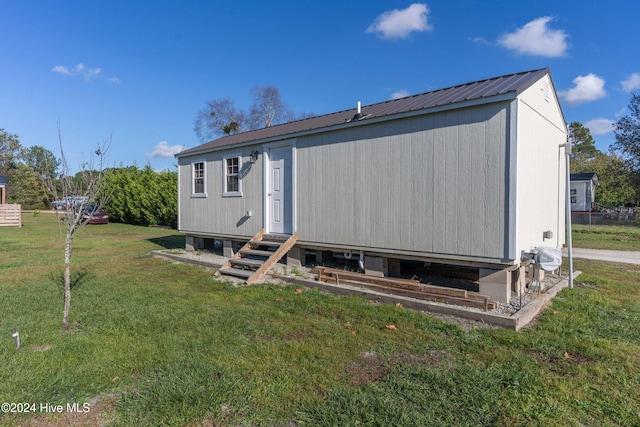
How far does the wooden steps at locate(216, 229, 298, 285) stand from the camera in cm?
681

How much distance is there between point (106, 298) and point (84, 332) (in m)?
1.58

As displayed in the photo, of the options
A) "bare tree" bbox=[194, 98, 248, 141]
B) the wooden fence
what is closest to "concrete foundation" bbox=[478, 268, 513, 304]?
the wooden fence

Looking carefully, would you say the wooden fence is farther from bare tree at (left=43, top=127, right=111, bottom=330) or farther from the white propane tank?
the white propane tank

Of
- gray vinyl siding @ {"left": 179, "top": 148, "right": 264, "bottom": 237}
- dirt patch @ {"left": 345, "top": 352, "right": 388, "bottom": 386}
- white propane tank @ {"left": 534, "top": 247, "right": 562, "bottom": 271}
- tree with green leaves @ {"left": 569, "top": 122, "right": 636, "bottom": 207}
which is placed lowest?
dirt patch @ {"left": 345, "top": 352, "right": 388, "bottom": 386}

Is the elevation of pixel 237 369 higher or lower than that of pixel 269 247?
lower

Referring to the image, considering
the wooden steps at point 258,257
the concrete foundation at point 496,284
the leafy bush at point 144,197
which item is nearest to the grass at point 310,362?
the concrete foundation at point 496,284

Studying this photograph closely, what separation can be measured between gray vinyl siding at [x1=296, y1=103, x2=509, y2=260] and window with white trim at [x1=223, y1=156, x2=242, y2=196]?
81.8 inches

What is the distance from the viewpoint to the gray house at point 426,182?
5.01m

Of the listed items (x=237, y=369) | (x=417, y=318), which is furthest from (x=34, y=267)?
(x=417, y=318)

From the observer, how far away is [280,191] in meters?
Result: 8.11

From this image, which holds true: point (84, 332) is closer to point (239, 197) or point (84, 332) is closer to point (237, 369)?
point (237, 369)

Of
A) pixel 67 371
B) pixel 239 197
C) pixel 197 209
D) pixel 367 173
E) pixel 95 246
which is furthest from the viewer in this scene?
pixel 95 246

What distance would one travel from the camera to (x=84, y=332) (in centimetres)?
403

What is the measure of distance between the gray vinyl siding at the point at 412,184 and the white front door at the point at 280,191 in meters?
0.43
